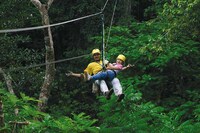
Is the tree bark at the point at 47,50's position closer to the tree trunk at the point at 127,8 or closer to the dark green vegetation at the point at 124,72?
the dark green vegetation at the point at 124,72

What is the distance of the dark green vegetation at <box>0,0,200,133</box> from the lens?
735cm

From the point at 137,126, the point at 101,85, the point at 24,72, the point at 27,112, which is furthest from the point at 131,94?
the point at 24,72

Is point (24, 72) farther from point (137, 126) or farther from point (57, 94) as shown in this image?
point (137, 126)

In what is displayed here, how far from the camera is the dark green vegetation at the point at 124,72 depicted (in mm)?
7348

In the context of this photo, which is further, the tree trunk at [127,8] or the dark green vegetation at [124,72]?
Answer: the tree trunk at [127,8]

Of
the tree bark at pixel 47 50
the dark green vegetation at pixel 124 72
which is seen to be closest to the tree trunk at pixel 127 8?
the dark green vegetation at pixel 124 72

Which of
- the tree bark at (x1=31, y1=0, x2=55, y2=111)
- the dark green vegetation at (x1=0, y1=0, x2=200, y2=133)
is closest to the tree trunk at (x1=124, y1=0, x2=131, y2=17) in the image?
the dark green vegetation at (x1=0, y1=0, x2=200, y2=133)

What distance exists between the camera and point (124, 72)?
12.7 meters

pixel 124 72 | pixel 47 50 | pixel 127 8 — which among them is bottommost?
pixel 124 72

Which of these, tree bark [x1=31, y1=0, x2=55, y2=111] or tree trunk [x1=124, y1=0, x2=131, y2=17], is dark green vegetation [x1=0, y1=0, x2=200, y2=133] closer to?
tree trunk [x1=124, y1=0, x2=131, y2=17]

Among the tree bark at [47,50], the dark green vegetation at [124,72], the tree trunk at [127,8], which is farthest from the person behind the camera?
the tree trunk at [127,8]

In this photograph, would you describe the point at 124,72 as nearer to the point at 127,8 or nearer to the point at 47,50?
the point at 47,50

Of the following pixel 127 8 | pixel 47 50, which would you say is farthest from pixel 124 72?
pixel 127 8

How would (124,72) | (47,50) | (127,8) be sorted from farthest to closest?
(127,8) → (124,72) → (47,50)
